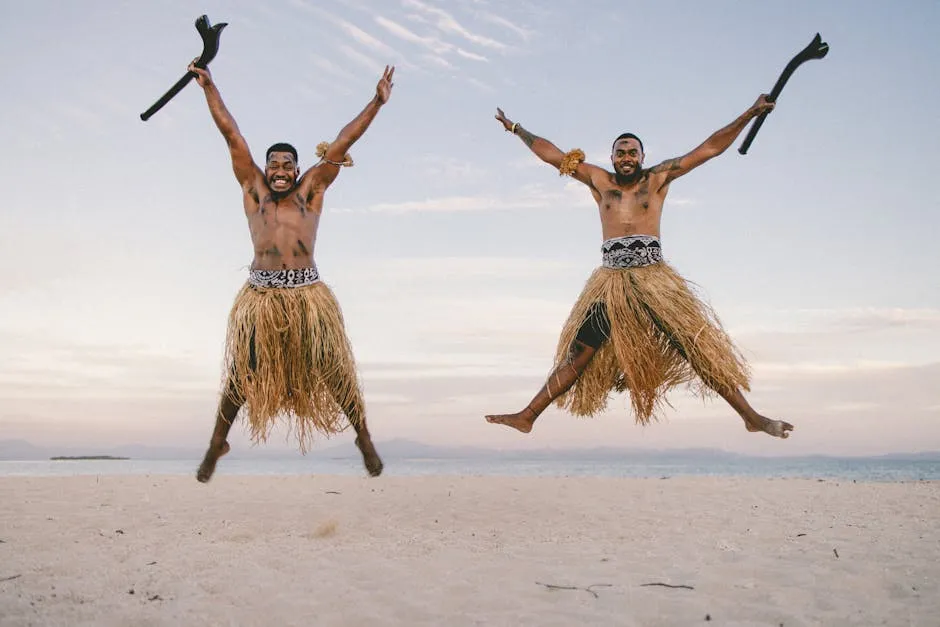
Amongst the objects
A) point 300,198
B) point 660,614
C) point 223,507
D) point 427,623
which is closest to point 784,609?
point 660,614

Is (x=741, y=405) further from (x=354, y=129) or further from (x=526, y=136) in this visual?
(x=354, y=129)

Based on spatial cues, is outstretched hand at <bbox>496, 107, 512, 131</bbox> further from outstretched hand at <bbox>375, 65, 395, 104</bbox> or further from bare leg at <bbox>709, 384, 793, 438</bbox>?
bare leg at <bbox>709, 384, 793, 438</bbox>

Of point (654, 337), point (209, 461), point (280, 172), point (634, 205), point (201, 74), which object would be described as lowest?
point (209, 461)

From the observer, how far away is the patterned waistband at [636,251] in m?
4.81

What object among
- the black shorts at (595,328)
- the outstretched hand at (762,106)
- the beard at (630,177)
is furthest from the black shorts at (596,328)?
the outstretched hand at (762,106)

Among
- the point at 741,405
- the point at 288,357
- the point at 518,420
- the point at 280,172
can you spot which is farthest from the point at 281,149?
the point at 741,405

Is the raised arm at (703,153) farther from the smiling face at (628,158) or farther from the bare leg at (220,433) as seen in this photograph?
the bare leg at (220,433)

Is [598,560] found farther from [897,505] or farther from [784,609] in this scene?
[897,505]

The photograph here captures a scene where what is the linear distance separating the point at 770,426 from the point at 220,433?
10.6 ft

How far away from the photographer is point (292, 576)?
3697 mm

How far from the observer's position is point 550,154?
16.7ft

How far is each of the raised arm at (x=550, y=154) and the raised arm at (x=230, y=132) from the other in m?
1.66

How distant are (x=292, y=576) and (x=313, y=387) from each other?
4.32ft

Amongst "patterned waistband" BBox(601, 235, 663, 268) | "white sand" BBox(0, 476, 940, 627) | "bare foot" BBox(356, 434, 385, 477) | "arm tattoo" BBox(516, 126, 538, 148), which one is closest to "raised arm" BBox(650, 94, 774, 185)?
"patterned waistband" BBox(601, 235, 663, 268)
